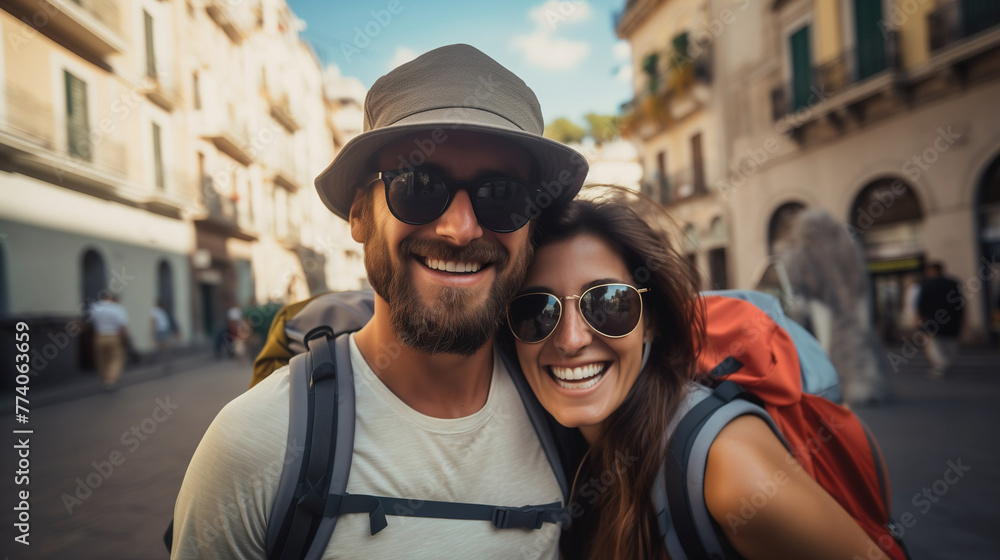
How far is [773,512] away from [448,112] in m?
1.31

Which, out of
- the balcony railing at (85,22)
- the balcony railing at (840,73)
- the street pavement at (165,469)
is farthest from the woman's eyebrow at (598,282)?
the balcony railing at (840,73)

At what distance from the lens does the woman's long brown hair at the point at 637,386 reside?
1.50m

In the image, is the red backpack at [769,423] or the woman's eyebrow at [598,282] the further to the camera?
the woman's eyebrow at [598,282]

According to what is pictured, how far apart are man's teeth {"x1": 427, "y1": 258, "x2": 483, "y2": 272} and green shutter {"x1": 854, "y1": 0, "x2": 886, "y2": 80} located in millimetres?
14006

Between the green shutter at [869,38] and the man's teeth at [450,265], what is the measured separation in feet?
46.0

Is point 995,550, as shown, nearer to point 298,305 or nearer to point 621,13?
point 298,305

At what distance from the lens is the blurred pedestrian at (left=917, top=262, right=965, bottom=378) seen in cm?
777

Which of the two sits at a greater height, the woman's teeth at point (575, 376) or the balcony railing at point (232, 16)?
the balcony railing at point (232, 16)

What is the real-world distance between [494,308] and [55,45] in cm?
463

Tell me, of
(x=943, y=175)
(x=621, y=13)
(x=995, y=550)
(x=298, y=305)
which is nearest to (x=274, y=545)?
(x=298, y=305)

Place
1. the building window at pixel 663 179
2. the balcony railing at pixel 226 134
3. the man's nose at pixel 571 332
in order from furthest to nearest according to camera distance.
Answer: the building window at pixel 663 179, the balcony railing at pixel 226 134, the man's nose at pixel 571 332

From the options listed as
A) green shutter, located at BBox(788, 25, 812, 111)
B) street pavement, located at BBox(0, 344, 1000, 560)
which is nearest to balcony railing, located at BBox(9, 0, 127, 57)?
street pavement, located at BBox(0, 344, 1000, 560)

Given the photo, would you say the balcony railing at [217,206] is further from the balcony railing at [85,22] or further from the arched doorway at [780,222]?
the arched doorway at [780,222]

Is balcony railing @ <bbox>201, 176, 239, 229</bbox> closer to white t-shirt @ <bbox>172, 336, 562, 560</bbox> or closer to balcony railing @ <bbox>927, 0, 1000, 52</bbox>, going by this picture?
white t-shirt @ <bbox>172, 336, 562, 560</bbox>
